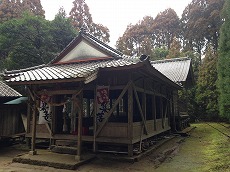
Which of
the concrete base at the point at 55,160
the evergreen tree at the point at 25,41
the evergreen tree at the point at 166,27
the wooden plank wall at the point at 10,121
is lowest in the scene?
the concrete base at the point at 55,160

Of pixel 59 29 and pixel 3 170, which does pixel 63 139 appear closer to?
pixel 3 170

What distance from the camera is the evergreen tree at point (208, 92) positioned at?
2233 centimetres

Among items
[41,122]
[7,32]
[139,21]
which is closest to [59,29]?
[7,32]

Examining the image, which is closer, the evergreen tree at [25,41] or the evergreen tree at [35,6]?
the evergreen tree at [25,41]

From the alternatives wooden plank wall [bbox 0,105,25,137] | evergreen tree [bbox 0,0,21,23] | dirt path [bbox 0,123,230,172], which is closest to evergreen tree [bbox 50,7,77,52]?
evergreen tree [bbox 0,0,21,23]

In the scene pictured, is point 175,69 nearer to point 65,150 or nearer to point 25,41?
point 65,150

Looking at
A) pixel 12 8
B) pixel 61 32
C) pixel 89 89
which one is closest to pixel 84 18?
pixel 12 8

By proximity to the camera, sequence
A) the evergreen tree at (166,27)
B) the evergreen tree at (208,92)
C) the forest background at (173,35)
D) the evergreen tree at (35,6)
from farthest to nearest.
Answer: the evergreen tree at (166,27) → the evergreen tree at (35,6) → the evergreen tree at (208,92) → the forest background at (173,35)

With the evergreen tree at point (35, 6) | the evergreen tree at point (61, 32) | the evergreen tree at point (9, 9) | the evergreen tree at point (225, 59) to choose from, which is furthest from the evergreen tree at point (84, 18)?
the evergreen tree at point (225, 59)

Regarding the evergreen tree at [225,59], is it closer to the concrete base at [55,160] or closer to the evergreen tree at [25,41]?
the concrete base at [55,160]

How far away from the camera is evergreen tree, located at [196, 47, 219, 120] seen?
73.3 ft

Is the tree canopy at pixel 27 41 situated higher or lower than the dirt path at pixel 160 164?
higher

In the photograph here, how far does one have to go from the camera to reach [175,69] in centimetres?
1942

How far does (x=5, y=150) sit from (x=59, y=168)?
4948mm
